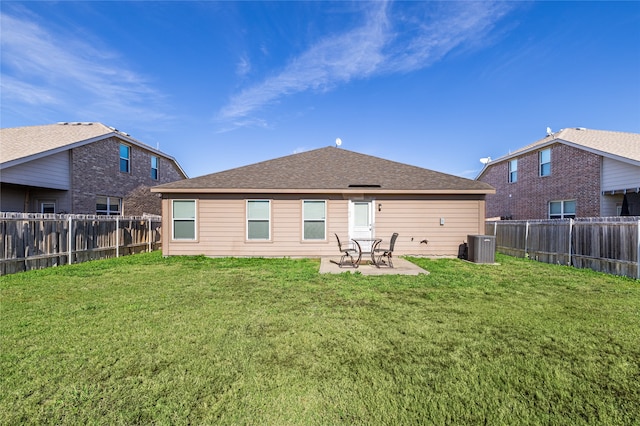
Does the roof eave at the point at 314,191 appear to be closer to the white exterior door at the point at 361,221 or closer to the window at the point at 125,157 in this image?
the white exterior door at the point at 361,221

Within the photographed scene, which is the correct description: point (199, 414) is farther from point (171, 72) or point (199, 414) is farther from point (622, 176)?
point (622, 176)

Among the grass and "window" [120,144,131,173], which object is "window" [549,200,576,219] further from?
"window" [120,144,131,173]

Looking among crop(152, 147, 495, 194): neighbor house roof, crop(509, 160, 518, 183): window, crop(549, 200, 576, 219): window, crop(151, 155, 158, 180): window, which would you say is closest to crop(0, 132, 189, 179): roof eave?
crop(151, 155, 158, 180): window

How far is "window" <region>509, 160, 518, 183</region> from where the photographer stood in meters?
19.0

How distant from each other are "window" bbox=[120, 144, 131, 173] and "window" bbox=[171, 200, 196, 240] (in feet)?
29.0

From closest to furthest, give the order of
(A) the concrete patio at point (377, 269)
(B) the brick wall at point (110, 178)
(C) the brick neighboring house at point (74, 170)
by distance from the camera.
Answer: (A) the concrete patio at point (377, 269) → (C) the brick neighboring house at point (74, 170) → (B) the brick wall at point (110, 178)

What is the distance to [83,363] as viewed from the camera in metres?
2.88

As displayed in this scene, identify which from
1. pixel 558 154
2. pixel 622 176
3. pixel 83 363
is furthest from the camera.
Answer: pixel 558 154

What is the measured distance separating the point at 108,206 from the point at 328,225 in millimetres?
13590

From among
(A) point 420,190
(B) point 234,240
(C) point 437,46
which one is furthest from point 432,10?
(B) point 234,240

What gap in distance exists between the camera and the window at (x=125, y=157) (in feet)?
54.7

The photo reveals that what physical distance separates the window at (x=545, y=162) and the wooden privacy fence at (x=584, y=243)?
735 centimetres

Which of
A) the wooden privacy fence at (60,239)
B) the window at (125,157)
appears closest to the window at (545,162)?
the wooden privacy fence at (60,239)

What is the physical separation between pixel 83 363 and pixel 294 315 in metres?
2.53
